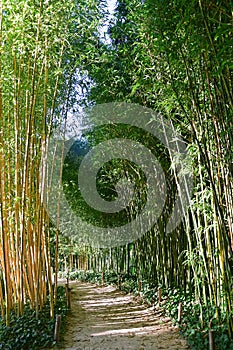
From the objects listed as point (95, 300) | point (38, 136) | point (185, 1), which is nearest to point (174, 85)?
point (185, 1)

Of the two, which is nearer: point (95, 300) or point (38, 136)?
point (38, 136)

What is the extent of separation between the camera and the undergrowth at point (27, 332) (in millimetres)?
3771

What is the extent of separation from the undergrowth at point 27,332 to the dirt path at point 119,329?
0.24 m

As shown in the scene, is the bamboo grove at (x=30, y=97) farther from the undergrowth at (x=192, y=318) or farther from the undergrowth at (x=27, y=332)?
the undergrowth at (x=192, y=318)

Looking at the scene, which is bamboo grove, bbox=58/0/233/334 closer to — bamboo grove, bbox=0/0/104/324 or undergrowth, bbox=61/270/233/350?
undergrowth, bbox=61/270/233/350

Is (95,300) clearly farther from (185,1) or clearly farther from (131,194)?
(185,1)

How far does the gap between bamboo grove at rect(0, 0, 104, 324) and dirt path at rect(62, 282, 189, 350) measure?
1.89 feet

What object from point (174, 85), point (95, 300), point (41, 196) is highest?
point (174, 85)

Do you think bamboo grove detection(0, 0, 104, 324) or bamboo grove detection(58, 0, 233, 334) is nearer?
bamboo grove detection(58, 0, 233, 334)

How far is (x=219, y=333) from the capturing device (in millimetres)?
3129

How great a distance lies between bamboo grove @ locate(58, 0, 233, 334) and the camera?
2.46 meters

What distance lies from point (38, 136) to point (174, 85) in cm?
257

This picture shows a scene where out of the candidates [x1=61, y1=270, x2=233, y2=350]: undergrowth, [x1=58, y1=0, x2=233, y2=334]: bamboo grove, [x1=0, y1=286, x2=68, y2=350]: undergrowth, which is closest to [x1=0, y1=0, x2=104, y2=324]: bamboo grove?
[x1=0, y1=286, x2=68, y2=350]: undergrowth

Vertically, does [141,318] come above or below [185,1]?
below
